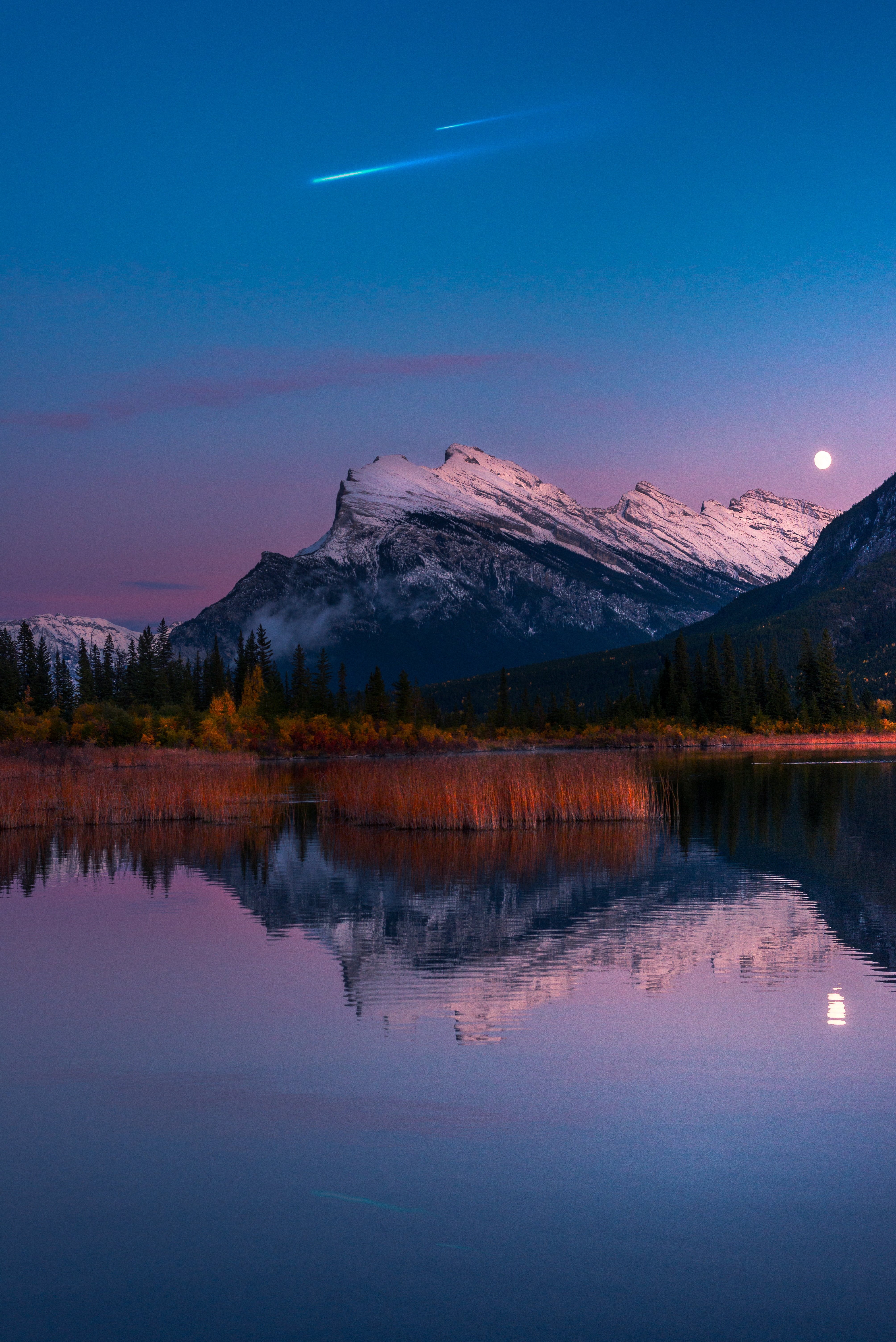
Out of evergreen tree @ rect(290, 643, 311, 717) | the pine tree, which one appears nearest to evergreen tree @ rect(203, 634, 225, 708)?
the pine tree

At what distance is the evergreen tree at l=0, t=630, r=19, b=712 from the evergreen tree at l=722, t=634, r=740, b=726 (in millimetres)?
96710

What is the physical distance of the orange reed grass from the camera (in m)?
43.6

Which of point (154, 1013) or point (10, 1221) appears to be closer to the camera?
point (10, 1221)

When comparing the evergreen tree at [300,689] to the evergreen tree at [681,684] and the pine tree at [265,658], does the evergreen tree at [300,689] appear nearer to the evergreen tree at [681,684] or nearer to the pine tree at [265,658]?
the pine tree at [265,658]

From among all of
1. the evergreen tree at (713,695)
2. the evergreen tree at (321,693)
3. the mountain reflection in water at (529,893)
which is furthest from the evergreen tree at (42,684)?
the mountain reflection in water at (529,893)

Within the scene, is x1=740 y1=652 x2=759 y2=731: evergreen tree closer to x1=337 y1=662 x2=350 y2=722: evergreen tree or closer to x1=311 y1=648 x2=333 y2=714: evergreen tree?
x1=337 y1=662 x2=350 y2=722: evergreen tree

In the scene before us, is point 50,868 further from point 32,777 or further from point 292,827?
point 32,777

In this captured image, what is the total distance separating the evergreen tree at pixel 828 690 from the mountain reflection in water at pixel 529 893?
12944 cm

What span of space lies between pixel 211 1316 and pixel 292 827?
113 feet

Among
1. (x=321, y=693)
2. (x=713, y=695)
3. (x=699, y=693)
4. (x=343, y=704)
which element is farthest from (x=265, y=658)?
(x=713, y=695)

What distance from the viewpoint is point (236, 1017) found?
15.0m

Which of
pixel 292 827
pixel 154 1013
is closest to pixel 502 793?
pixel 292 827

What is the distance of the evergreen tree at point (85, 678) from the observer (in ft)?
486

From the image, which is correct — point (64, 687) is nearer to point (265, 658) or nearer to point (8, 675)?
point (8, 675)
